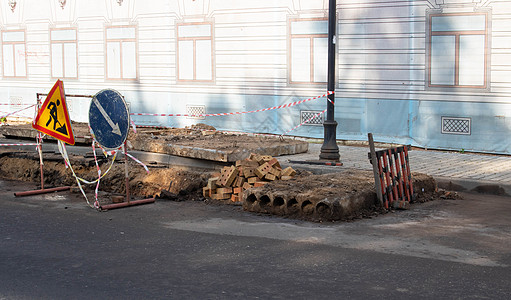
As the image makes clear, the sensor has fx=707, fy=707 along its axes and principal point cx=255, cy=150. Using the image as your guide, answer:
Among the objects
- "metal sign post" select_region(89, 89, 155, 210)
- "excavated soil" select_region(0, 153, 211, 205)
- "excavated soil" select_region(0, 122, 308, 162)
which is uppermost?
"metal sign post" select_region(89, 89, 155, 210)

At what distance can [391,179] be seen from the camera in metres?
10.2

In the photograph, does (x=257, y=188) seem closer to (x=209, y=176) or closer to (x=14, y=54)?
(x=209, y=176)

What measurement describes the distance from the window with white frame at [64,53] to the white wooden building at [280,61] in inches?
1.4

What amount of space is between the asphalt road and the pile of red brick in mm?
538

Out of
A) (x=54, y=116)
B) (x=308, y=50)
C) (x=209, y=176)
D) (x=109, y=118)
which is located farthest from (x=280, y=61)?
(x=109, y=118)

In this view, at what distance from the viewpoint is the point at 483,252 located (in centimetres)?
743

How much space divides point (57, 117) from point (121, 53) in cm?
1136

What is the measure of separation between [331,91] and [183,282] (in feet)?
25.6

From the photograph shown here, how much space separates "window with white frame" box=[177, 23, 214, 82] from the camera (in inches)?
794

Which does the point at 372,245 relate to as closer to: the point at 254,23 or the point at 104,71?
the point at 254,23

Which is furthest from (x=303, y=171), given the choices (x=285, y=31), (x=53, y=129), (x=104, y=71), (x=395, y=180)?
(x=104, y=71)

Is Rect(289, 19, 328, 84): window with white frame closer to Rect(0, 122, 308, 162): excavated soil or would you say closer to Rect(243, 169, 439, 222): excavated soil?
Rect(0, 122, 308, 162): excavated soil

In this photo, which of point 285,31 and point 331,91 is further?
point 285,31

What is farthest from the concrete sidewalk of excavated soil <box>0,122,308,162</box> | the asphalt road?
the asphalt road
